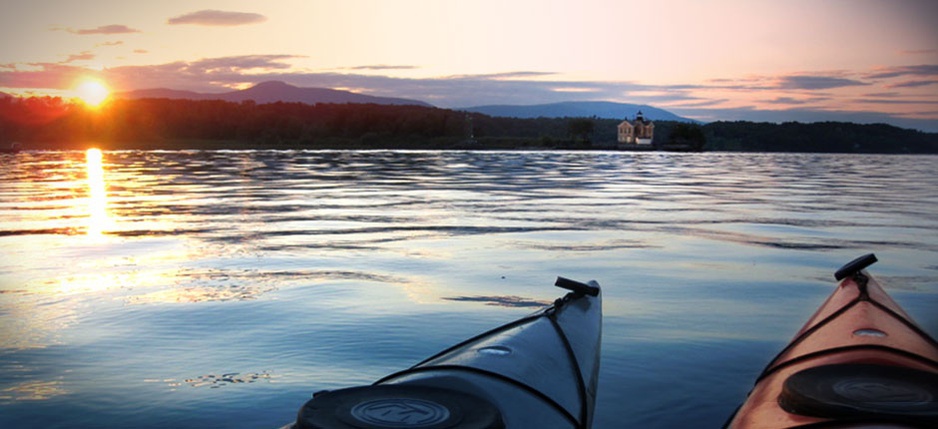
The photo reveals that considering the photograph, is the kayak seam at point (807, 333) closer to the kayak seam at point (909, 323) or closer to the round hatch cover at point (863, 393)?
the kayak seam at point (909, 323)

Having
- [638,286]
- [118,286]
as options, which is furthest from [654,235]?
[118,286]

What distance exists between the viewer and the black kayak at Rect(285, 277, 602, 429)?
378 centimetres

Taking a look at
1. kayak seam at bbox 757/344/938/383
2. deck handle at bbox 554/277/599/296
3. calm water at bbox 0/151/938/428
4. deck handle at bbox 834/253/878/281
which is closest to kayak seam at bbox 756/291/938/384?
kayak seam at bbox 757/344/938/383

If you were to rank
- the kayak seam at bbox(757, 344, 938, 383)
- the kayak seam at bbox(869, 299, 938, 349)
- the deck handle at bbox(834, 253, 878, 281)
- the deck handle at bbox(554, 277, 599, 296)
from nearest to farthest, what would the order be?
1. the kayak seam at bbox(757, 344, 938, 383)
2. the kayak seam at bbox(869, 299, 938, 349)
3. the deck handle at bbox(554, 277, 599, 296)
4. the deck handle at bbox(834, 253, 878, 281)

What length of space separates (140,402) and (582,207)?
1906 centimetres

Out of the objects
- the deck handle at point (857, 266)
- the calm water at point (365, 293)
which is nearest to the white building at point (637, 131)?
the calm water at point (365, 293)

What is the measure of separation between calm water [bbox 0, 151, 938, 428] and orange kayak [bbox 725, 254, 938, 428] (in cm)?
110

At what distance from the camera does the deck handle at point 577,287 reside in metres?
7.36

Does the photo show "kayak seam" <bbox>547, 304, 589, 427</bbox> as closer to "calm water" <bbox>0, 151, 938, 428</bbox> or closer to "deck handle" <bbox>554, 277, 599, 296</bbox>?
"deck handle" <bbox>554, 277, 599, 296</bbox>

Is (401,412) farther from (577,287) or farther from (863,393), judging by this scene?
(577,287)

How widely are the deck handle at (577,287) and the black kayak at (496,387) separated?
7.1 inches

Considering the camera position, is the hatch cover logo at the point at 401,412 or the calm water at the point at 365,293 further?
the calm water at the point at 365,293

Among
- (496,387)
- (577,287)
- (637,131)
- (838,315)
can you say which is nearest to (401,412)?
(496,387)

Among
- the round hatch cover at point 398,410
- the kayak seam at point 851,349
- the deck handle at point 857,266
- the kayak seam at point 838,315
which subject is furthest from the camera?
the deck handle at point 857,266
